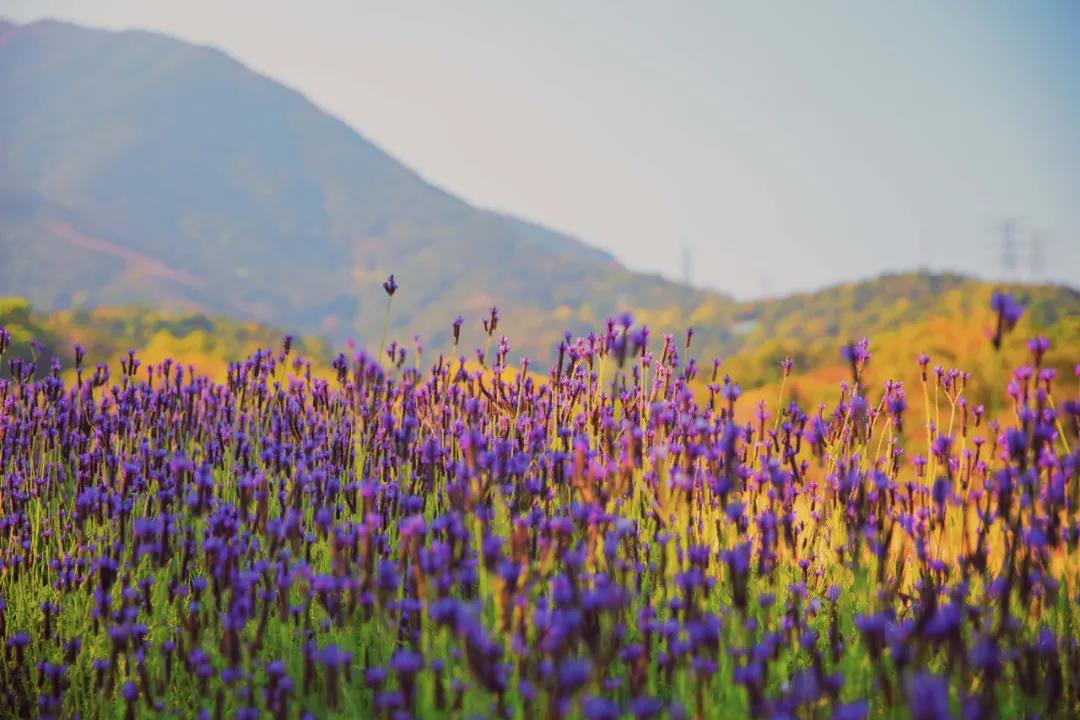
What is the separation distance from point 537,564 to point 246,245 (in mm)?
170973

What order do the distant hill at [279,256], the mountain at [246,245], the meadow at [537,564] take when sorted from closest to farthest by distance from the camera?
the meadow at [537,564], the distant hill at [279,256], the mountain at [246,245]

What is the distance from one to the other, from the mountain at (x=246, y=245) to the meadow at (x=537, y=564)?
80.8 metres

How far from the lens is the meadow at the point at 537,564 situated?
176 centimetres

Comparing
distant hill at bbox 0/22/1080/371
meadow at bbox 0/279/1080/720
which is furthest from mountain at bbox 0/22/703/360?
Answer: meadow at bbox 0/279/1080/720

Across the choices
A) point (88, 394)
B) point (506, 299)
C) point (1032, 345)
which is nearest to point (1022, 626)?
point (1032, 345)

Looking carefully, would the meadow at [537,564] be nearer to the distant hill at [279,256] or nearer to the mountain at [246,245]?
the distant hill at [279,256]

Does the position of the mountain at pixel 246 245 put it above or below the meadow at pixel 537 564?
above

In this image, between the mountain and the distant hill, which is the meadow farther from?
the mountain

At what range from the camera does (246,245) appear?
16150 centimetres

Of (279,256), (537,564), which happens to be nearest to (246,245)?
(279,256)

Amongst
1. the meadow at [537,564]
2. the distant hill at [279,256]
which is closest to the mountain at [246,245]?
the distant hill at [279,256]

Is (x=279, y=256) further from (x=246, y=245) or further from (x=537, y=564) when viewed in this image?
(x=537, y=564)

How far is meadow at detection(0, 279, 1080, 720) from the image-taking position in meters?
1.76

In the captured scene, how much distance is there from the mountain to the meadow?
265 feet
